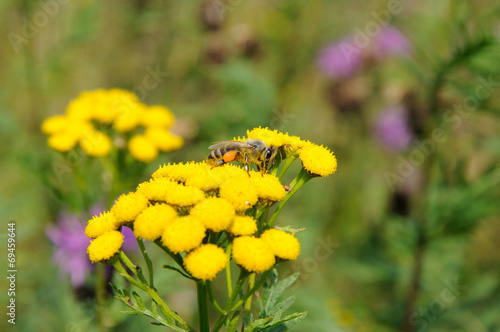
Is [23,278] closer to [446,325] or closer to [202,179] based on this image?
[202,179]

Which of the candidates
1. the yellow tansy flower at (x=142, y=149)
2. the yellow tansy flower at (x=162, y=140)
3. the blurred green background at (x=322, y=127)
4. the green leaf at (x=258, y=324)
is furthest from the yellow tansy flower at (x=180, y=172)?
the blurred green background at (x=322, y=127)

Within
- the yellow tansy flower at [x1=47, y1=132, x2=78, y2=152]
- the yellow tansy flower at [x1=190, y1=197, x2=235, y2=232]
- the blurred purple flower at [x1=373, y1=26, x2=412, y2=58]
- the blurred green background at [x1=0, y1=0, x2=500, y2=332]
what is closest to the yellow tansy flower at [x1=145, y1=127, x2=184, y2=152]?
the yellow tansy flower at [x1=47, y1=132, x2=78, y2=152]

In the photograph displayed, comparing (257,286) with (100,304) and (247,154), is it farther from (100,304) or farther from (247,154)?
(100,304)

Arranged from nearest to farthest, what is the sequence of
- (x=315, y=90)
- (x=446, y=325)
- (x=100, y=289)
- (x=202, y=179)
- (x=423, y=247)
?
(x=202, y=179), (x=100, y=289), (x=423, y=247), (x=446, y=325), (x=315, y=90)

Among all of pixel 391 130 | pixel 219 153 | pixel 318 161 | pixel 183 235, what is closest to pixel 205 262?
pixel 183 235

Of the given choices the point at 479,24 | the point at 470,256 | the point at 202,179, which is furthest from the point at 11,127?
the point at 470,256

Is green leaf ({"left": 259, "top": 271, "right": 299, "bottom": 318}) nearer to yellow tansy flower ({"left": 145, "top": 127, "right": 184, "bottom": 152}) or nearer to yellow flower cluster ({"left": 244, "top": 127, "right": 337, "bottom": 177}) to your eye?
yellow flower cluster ({"left": 244, "top": 127, "right": 337, "bottom": 177})
